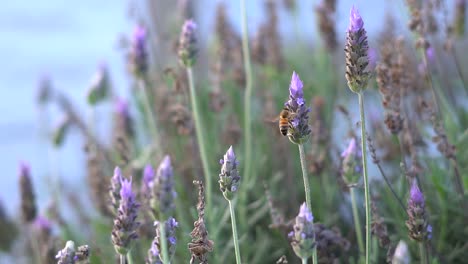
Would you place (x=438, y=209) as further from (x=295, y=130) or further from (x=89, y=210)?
(x=89, y=210)

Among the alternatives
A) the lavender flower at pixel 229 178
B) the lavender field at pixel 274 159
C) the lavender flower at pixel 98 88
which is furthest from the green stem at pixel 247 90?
the lavender flower at pixel 229 178

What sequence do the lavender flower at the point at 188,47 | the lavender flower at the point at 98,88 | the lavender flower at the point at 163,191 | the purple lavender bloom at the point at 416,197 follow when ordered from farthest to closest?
the lavender flower at the point at 98,88, the lavender flower at the point at 188,47, the purple lavender bloom at the point at 416,197, the lavender flower at the point at 163,191

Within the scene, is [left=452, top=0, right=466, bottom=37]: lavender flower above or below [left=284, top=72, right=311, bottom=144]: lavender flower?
above

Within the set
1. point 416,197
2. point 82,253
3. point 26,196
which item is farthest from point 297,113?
point 26,196

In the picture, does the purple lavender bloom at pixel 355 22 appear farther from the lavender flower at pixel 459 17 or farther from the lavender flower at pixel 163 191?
the lavender flower at pixel 459 17

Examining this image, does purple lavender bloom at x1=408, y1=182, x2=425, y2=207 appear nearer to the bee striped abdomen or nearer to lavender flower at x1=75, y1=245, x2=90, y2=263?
the bee striped abdomen

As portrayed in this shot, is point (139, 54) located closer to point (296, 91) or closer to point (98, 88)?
point (98, 88)

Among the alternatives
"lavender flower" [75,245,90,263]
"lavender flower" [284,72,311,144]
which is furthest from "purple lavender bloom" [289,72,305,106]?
"lavender flower" [75,245,90,263]
